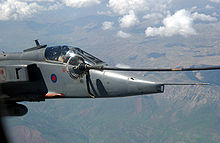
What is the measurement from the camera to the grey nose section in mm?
7988

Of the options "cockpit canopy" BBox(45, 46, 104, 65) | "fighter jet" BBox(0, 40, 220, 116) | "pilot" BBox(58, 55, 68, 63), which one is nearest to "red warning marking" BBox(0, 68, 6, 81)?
"fighter jet" BBox(0, 40, 220, 116)

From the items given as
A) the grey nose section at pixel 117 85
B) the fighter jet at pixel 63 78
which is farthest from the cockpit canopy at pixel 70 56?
the grey nose section at pixel 117 85

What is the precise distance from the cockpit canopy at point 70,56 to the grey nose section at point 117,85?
75 cm

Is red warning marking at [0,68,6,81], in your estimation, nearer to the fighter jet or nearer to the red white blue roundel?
the fighter jet

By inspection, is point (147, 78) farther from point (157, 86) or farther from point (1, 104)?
point (1, 104)

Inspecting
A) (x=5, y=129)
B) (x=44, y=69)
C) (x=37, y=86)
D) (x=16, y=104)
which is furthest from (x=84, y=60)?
(x=5, y=129)

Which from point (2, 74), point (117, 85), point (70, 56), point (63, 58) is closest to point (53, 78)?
point (63, 58)

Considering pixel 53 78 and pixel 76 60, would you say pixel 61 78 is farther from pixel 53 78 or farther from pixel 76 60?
pixel 76 60

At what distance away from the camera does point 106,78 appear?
8898 millimetres

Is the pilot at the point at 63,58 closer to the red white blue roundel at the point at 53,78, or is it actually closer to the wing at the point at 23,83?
the red white blue roundel at the point at 53,78

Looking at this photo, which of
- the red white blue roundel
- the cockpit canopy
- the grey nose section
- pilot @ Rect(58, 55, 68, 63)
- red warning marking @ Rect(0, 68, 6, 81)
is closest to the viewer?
the grey nose section

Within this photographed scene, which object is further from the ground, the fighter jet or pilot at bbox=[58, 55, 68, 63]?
pilot at bbox=[58, 55, 68, 63]

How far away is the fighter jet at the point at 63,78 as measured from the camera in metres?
8.62

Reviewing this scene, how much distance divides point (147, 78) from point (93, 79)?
235 cm
